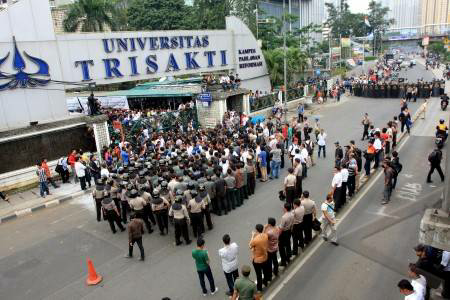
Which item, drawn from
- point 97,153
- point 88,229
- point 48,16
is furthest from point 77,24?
point 88,229

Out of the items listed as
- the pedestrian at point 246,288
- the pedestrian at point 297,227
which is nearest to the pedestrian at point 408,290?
the pedestrian at point 246,288

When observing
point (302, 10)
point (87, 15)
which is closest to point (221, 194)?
point (87, 15)

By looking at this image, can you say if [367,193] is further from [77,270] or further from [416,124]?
[416,124]

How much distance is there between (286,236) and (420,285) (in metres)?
2.87

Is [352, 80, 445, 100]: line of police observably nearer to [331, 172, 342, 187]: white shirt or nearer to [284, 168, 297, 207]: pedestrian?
[331, 172, 342, 187]: white shirt

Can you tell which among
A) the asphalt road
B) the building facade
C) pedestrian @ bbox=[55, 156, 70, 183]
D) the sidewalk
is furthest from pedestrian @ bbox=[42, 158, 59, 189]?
the building facade

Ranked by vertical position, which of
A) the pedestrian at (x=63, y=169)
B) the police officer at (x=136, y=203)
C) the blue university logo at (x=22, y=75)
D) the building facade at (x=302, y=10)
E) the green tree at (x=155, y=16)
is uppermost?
the building facade at (x=302, y=10)

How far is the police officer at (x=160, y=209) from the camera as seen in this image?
9.63m

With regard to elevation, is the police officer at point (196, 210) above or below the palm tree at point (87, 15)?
below

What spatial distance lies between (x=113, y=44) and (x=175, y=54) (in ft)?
14.2

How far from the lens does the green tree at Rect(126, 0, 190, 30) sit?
51.0m

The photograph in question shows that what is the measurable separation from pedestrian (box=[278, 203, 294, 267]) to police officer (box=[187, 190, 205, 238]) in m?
2.40

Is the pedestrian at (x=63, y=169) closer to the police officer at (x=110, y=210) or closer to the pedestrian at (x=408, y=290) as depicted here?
the police officer at (x=110, y=210)

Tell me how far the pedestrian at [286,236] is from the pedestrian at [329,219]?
3.45 feet
